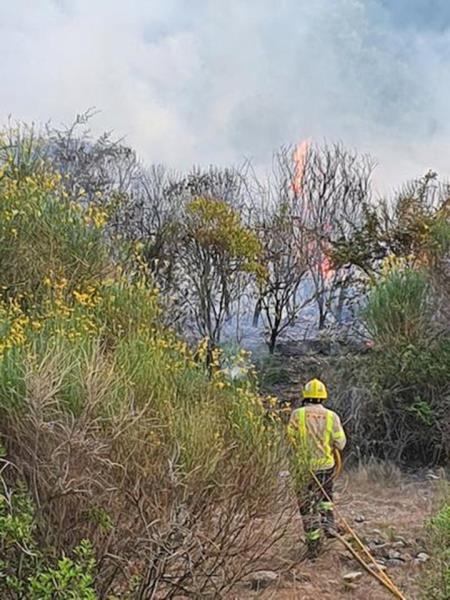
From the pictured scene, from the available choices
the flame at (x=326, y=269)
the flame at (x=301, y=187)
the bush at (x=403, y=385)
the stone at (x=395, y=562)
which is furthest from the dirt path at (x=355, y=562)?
the flame at (x=301, y=187)

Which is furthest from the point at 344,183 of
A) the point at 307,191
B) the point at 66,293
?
the point at 66,293

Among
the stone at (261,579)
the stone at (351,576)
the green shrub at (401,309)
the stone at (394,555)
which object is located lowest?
the stone at (351,576)

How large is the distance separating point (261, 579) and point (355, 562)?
1349 millimetres

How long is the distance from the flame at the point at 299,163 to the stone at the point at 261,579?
15909 millimetres

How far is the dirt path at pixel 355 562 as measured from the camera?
5434 mm

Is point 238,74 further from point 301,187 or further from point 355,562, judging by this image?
point 355,562

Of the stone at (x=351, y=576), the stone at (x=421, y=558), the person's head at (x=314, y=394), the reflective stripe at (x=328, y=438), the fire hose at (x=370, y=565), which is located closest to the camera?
the fire hose at (x=370, y=565)

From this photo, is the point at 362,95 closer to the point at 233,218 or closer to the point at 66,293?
the point at 233,218

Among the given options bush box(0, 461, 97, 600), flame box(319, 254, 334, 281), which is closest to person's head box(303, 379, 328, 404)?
bush box(0, 461, 97, 600)

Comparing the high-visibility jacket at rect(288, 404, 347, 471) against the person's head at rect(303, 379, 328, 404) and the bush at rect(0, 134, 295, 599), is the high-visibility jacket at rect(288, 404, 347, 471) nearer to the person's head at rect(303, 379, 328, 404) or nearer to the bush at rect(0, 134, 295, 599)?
the person's head at rect(303, 379, 328, 404)

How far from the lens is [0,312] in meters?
4.99

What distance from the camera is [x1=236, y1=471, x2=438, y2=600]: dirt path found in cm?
543

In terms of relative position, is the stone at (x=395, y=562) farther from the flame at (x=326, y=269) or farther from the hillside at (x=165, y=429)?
the flame at (x=326, y=269)

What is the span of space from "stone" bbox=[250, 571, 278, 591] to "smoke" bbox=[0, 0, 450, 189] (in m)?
5.46
